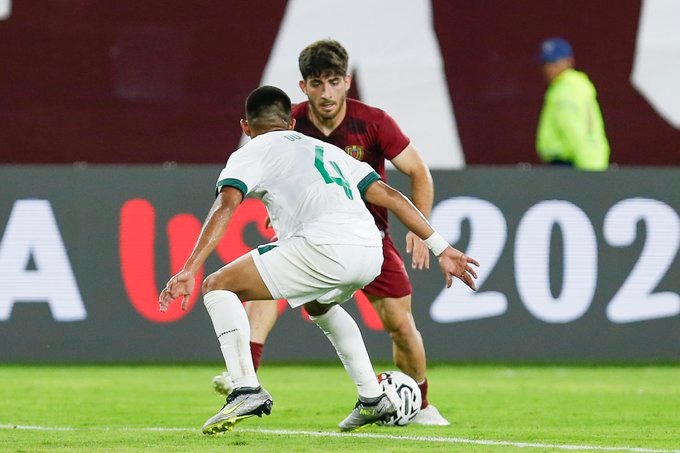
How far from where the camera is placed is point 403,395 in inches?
297

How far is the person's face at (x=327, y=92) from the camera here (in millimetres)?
7602

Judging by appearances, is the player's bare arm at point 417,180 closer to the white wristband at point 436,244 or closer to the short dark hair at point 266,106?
the white wristband at point 436,244

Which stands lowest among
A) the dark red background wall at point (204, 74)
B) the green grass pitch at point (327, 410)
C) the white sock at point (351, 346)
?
the green grass pitch at point (327, 410)

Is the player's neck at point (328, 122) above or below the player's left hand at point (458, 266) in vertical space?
above

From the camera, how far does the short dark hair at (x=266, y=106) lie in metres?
6.95

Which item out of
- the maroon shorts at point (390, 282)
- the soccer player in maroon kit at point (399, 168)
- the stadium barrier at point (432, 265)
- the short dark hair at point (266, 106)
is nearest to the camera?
the short dark hair at point (266, 106)

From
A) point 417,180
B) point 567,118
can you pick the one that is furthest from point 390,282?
point 567,118

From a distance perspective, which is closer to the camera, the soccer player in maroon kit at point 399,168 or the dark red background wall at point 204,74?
the soccer player in maroon kit at point 399,168

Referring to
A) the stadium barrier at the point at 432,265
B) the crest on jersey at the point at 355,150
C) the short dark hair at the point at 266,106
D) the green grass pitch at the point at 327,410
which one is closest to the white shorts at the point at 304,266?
the short dark hair at the point at 266,106

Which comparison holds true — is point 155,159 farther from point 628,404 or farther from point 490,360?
point 628,404

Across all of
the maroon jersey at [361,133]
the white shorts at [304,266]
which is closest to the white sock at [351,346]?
the white shorts at [304,266]

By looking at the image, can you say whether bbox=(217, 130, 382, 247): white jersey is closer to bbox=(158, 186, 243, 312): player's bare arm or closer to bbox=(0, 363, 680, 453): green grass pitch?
bbox=(158, 186, 243, 312): player's bare arm

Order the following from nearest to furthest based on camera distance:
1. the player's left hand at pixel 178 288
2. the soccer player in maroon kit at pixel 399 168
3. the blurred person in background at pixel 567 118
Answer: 1. the player's left hand at pixel 178 288
2. the soccer player in maroon kit at pixel 399 168
3. the blurred person in background at pixel 567 118

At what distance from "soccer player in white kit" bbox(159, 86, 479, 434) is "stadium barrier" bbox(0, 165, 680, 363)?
439cm
